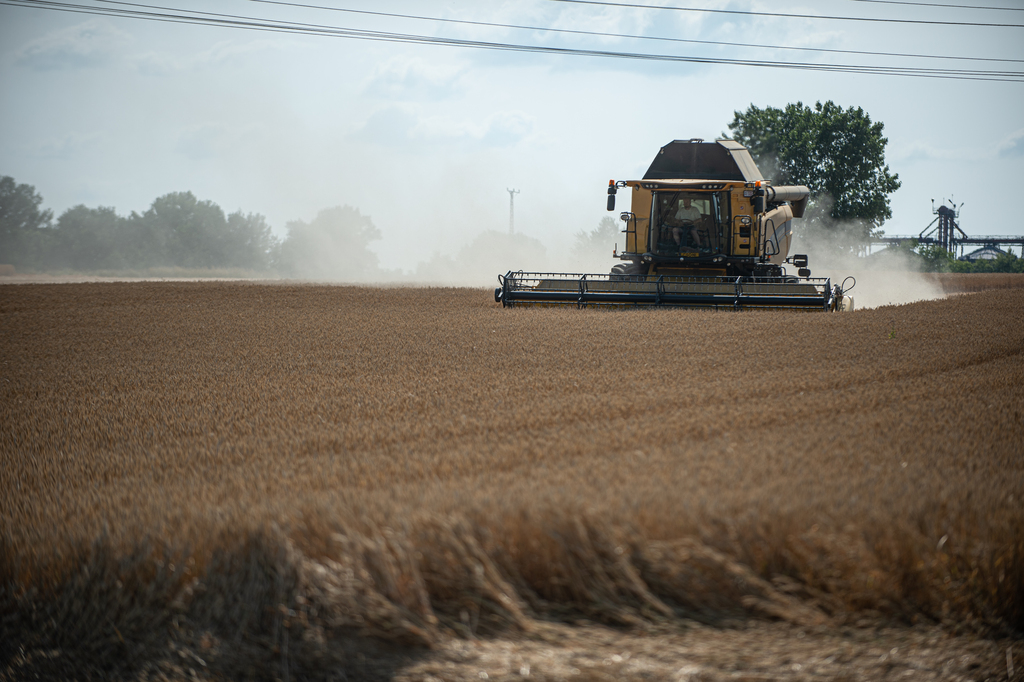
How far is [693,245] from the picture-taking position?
48.6 ft

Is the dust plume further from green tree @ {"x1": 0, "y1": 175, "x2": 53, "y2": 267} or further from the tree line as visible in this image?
green tree @ {"x1": 0, "y1": 175, "x2": 53, "y2": 267}

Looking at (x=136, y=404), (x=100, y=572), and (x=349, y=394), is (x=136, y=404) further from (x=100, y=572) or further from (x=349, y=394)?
(x=100, y=572)

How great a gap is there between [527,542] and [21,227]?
71.7 m

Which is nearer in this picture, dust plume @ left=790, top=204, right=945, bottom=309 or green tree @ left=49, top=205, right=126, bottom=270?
dust plume @ left=790, top=204, right=945, bottom=309

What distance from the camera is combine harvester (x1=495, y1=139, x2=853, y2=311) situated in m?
13.2

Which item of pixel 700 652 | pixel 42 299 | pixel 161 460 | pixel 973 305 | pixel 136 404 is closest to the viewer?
pixel 700 652

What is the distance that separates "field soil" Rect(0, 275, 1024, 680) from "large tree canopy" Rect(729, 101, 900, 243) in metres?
38.8

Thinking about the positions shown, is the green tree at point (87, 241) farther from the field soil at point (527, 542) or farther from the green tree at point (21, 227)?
the field soil at point (527, 542)

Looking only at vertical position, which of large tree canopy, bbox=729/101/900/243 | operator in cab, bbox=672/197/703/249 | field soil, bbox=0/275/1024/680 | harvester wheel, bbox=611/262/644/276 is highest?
large tree canopy, bbox=729/101/900/243

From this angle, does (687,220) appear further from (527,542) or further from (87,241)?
(87,241)

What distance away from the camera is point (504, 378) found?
6586 mm

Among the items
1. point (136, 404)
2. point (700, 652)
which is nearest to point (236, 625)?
point (700, 652)

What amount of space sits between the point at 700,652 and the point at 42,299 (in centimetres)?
1745

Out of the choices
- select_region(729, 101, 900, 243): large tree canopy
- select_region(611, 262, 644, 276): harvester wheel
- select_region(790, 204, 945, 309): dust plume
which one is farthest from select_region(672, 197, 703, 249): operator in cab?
select_region(729, 101, 900, 243): large tree canopy
